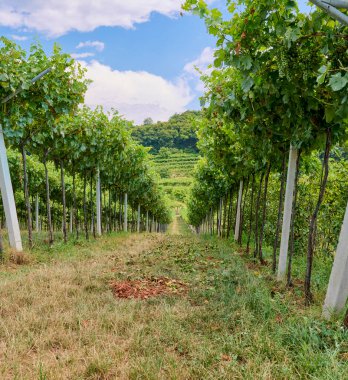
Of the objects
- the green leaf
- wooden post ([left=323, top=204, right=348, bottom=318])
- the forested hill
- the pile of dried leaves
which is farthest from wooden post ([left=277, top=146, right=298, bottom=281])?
the forested hill

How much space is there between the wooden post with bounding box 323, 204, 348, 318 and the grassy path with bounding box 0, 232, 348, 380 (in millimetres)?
271

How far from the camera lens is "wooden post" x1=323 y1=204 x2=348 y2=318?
144 inches

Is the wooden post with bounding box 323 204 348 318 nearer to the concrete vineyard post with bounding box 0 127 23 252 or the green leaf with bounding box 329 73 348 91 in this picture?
the green leaf with bounding box 329 73 348 91

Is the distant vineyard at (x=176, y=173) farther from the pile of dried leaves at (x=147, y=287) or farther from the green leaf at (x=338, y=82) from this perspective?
the green leaf at (x=338, y=82)

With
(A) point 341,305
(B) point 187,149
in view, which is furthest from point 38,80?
(B) point 187,149

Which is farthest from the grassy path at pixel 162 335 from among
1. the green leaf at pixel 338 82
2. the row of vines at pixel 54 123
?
the row of vines at pixel 54 123

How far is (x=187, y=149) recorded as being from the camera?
115000 millimetres

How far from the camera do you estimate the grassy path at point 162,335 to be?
2.64 meters

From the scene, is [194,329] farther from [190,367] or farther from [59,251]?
[59,251]

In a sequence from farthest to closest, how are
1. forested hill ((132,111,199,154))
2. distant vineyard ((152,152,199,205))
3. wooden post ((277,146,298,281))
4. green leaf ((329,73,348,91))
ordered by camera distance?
1. forested hill ((132,111,199,154))
2. distant vineyard ((152,152,199,205))
3. wooden post ((277,146,298,281))
4. green leaf ((329,73,348,91))

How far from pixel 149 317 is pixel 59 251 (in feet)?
19.7

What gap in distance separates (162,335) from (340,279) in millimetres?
2288

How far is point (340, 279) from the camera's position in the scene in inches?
146

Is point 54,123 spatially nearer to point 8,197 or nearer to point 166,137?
point 8,197
